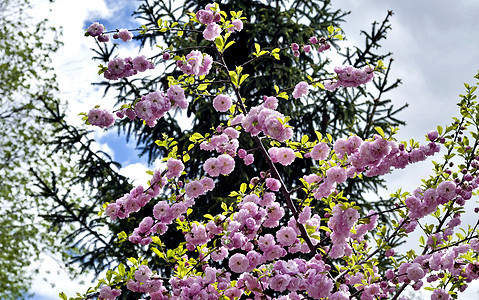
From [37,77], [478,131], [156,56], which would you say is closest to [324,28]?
[478,131]

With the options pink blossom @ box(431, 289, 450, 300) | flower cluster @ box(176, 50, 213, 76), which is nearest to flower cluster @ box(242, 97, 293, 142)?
flower cluster @ box(176, 50, 213, 76)

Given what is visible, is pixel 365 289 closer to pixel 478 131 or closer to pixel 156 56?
pixel 478 131

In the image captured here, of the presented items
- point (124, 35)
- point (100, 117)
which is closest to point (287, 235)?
point (100, 117)

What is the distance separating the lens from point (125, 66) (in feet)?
10.4

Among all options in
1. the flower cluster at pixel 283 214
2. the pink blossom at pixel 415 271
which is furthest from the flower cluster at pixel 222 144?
the pink blossom at pixel 415 271

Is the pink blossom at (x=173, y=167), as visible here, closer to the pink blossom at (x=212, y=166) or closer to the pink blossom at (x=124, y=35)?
the pink blossom at (x=212, y=166)

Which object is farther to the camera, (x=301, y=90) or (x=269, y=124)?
(x=301, y=90)

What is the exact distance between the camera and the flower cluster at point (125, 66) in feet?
10.3

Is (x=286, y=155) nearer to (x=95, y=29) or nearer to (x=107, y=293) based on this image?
(x=107, y=293)

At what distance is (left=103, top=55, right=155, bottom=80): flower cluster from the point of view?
10.3 feet

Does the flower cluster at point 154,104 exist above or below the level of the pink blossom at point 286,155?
above

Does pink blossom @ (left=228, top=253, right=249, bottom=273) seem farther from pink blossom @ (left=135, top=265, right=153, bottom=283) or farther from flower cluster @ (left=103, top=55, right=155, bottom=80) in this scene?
flower cluster @ (left=103, top=55, right=155, bottom=80)

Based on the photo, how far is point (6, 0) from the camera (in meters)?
10.9

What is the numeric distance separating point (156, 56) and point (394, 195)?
6.11 feet
